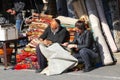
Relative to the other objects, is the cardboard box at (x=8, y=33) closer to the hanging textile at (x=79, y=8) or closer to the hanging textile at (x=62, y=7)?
the hanging textile at (x=79, y=8)

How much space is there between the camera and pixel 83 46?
1042 centimetres

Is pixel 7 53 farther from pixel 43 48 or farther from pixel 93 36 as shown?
pixel 93 36

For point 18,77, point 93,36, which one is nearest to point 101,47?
point 93,36

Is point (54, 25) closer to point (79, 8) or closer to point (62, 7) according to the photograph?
point (79, 8)

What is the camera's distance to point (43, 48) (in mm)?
10445

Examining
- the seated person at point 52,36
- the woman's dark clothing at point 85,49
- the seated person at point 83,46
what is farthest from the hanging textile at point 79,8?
the woman's dark clothing at point 85,49

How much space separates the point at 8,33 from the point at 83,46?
1.93 meters

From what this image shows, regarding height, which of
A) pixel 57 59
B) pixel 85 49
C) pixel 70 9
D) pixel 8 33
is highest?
pixel 70 9

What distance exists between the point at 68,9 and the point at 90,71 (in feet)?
7.64

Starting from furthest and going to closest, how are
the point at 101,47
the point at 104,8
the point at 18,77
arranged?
1. the point at 104,8
2. the point at 101,47
3. the point at 18,77

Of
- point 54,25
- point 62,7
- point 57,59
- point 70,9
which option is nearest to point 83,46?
point 57,59

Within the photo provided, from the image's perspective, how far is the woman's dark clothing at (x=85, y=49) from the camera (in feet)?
A: 33.8

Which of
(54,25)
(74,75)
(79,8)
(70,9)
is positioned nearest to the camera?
(74,75)

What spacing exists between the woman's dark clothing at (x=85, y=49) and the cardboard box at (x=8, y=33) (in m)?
1.67
